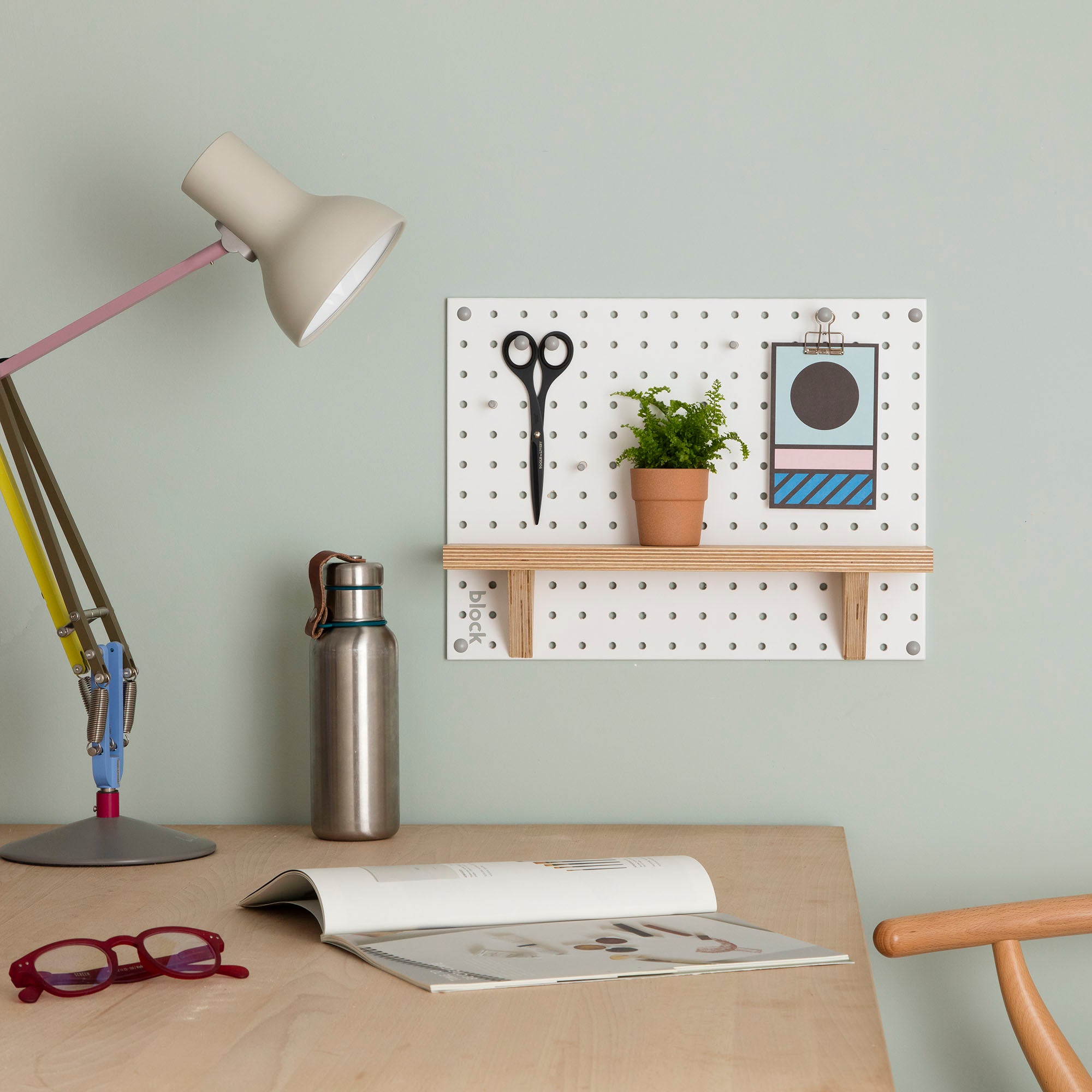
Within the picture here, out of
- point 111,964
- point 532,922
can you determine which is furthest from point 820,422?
point 111,964

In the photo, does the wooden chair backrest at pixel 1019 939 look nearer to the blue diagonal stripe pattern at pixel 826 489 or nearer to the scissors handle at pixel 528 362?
the blue diagonal stripe pattern at pixel 826 489

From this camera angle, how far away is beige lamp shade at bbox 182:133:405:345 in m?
1.06

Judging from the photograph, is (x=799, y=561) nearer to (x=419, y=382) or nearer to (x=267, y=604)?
(x=419, y=382)

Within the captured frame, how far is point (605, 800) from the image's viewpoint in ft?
4.35

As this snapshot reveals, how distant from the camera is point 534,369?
4.35 feet

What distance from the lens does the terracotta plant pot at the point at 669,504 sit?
123 cm

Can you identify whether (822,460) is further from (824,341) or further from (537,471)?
(537,471)

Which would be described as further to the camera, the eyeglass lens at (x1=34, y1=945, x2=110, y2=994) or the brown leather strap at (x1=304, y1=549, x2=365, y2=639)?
the brown leather strap at (x1=304, y1=549, x2=365, y2=639)

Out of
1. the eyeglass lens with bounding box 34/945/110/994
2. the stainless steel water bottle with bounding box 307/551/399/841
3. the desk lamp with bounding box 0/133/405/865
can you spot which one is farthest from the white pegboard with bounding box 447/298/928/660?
the eyeglass lens with bounding box 34/945/110/994

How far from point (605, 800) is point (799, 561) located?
375 mm

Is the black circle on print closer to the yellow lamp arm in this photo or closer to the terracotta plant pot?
the terracotta plant pot

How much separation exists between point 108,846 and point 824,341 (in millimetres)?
971

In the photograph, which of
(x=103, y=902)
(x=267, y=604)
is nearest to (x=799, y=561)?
(x=267, y=604)

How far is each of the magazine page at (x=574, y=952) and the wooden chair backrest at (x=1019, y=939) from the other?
0.56ft
